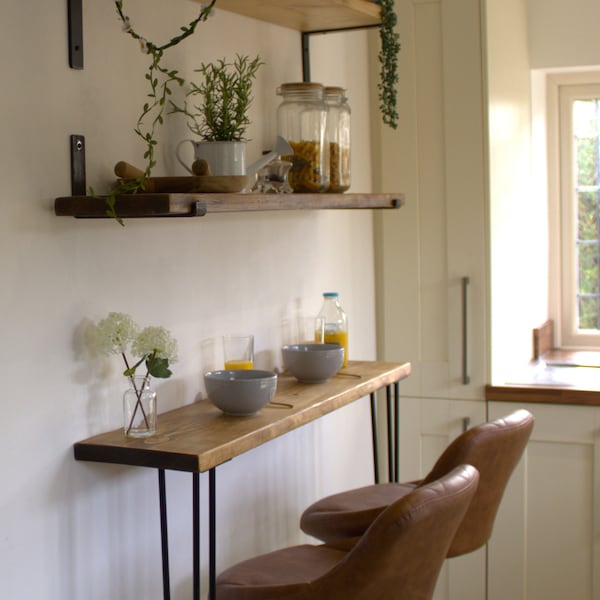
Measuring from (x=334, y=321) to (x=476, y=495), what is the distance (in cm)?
61

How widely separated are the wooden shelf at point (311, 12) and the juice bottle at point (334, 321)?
0.71 meters

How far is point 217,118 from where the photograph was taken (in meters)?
1.98

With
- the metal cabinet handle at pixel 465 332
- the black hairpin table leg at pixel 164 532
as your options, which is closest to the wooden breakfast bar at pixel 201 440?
the black hairpin table leg at pixel 164 532

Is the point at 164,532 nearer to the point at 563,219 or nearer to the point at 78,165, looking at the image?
the point at 78,165

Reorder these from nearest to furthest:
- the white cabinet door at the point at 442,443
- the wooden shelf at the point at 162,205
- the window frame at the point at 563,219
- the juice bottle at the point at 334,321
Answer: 1. the wooden shelf at the point at 162,205
2. the juice bottle at the point at 334,321
3. the white cabinet door at the point at 442,443
4. the window frame at the point at 563,219

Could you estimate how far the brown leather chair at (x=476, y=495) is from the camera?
2.20 metres

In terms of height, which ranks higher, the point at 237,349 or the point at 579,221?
the point at 579,221

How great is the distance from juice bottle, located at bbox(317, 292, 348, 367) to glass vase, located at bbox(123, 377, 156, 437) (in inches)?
31.1

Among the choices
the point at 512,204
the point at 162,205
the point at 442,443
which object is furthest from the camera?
the point at 512,204

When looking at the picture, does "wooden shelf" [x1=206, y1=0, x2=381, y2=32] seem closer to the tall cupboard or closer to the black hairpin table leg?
the tall cupboard

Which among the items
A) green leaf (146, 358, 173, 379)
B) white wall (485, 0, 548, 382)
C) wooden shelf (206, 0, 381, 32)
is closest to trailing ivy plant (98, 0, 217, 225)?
wooden shelf (206, 0, 381, 32)

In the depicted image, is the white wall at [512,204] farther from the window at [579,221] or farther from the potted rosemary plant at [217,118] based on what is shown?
the potted rosemary plant at [217,118]

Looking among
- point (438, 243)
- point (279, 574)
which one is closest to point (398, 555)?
point (279, 574)

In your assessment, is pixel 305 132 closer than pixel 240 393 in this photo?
No
